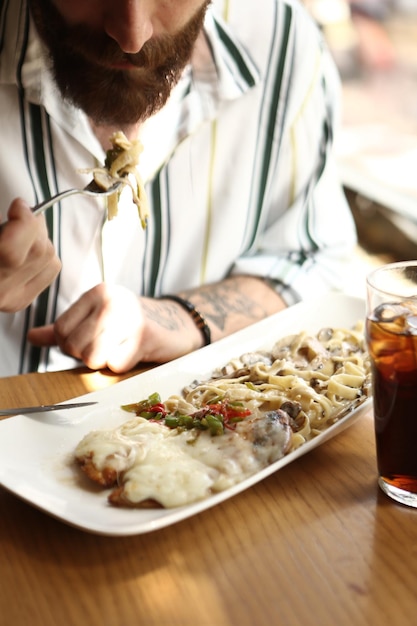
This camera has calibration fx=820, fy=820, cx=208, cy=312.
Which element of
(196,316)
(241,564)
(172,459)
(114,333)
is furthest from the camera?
(196,316)

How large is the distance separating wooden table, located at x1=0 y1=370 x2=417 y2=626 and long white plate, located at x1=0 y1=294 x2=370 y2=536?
0.15ft

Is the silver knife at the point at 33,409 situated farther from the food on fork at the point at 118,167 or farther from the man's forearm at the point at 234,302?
the man's forearm at the point at 234,302

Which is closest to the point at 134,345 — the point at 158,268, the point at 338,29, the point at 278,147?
the point at 158,268

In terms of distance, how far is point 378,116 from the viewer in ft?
12.8

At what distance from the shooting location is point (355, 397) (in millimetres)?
1480

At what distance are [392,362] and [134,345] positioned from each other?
64cm

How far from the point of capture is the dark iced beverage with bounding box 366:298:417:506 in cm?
119

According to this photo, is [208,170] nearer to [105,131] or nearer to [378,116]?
[105,131]

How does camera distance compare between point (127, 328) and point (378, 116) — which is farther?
point (378, 116)

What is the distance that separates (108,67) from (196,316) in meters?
0.61

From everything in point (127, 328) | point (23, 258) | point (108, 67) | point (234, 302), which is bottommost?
point (234, 302)

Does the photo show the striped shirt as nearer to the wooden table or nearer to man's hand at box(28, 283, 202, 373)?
man's hand at box(28, 283, 202, 373)

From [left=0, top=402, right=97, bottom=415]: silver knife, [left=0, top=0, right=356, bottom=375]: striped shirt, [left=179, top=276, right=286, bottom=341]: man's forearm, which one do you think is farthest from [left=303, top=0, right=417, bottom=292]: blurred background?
[left=0, top=402, right=97, bottom=415]: silver knife

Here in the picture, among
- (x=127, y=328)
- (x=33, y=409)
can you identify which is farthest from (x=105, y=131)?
(x=33, y=409)
